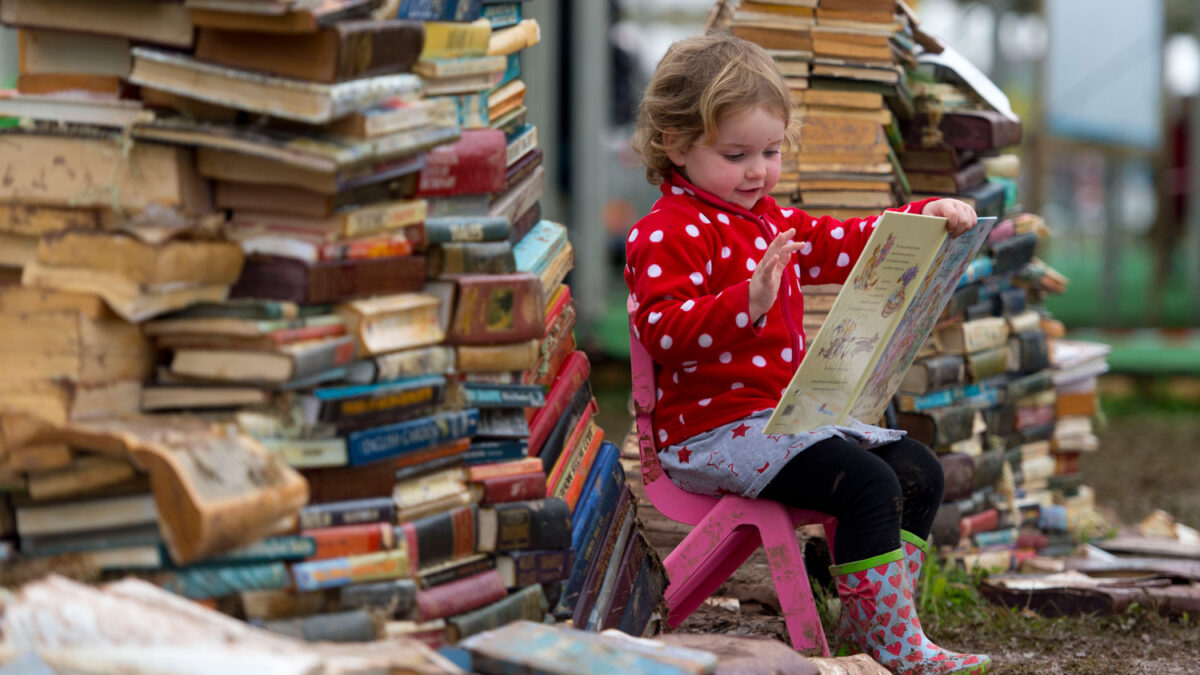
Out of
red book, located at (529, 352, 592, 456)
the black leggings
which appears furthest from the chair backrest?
the black leggings

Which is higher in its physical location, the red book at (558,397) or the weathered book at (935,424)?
the red book at (558,397)

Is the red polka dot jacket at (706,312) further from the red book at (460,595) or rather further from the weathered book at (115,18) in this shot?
the weathered book at (115,18)

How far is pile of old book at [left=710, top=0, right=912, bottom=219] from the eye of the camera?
153 inches

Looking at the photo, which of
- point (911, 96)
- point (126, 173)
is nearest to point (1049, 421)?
point (911, 96)

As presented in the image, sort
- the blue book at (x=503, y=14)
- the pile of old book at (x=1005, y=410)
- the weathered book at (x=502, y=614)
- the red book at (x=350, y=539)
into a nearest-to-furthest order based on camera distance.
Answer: the red book at (x=350, y=539) < the weathered book at (x=502, y=614) < the blue book at (x=503, y=14) < the pile of old book at (x=1005, y=410)

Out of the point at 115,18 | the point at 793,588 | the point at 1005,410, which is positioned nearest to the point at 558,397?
the point at 793,588

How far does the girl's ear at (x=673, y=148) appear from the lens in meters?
3.05

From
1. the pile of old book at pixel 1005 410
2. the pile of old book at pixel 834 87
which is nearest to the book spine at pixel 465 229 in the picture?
the pile of old book at pixel 834 87

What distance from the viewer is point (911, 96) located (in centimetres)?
410

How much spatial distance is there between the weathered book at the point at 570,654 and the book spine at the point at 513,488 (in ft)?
1.09

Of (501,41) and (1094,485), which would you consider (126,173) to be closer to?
(501,41)

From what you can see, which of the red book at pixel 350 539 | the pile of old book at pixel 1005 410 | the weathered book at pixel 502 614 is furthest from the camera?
the pile of old book at pixel 1005 410

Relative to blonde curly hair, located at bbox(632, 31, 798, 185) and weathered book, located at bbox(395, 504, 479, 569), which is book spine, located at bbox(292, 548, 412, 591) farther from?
blonde curly hair, located at bbox(632, 31, 798, 185)

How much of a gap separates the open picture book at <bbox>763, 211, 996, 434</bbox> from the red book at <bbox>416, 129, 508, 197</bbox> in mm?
696
